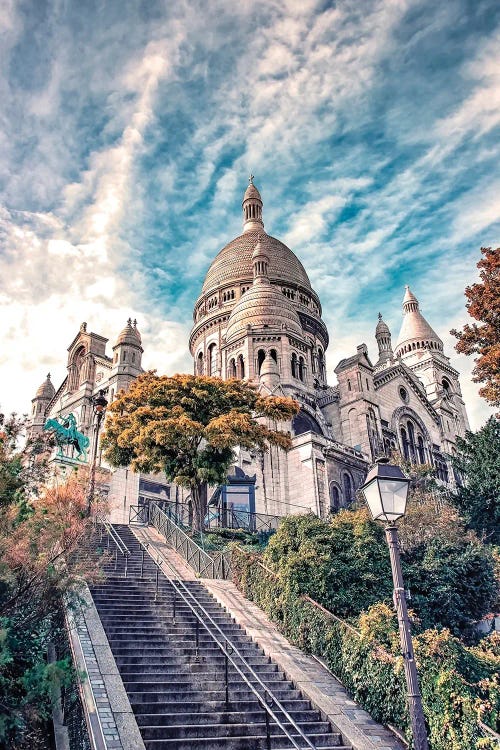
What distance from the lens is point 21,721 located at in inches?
311

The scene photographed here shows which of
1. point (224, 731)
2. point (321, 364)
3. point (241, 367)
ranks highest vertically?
point (321, 364)

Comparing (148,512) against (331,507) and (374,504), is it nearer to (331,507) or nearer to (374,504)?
(331,507)

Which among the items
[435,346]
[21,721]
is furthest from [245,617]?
[435,346]

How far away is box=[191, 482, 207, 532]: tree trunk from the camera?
987 inches

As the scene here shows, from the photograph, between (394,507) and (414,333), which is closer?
(394,507)

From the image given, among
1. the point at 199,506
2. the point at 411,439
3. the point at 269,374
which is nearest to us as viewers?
the point at 199,506

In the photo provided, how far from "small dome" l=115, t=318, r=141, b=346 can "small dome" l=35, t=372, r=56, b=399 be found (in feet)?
42.2

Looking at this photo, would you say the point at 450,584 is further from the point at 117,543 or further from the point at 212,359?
the point at 212,359

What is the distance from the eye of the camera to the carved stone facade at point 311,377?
33.4 meters

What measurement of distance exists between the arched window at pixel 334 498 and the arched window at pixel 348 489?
572 millimetres

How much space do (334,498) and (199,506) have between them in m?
10.5

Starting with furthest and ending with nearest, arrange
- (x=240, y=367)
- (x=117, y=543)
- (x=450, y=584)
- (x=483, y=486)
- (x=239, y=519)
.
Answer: (x=240, y=367) → (x=239, y=519) → (x=483, y=486) → (x=117, y=543) → (x=450, y=584)

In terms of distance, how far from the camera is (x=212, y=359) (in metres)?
57.6

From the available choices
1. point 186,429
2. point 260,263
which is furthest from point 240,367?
point 186,429
